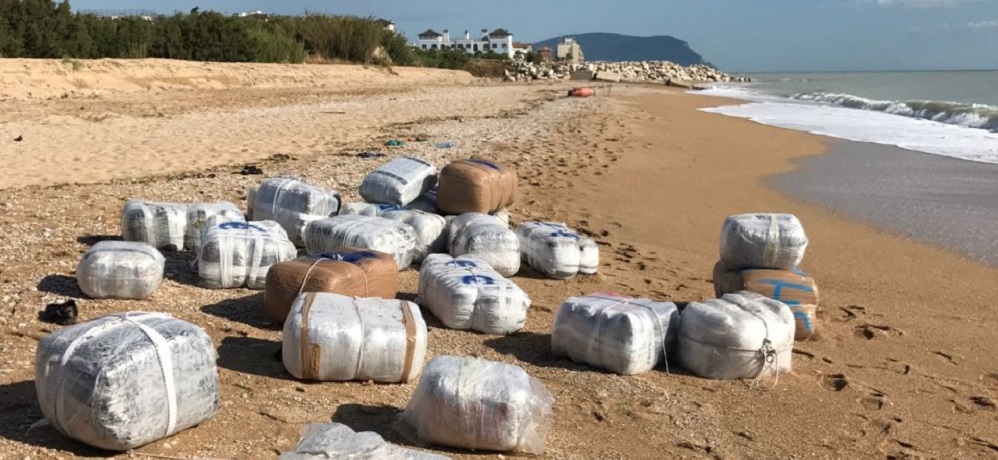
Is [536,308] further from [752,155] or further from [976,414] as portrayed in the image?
[752,155]

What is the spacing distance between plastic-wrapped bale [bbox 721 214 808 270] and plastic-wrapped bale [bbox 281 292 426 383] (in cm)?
256

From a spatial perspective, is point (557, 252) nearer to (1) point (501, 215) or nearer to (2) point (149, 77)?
(1) point (501, 215)

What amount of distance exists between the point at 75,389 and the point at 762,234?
4.27 m

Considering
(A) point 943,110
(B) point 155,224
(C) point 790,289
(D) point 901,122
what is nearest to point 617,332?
(C) point 790,289

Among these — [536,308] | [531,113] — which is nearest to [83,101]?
[531,113]

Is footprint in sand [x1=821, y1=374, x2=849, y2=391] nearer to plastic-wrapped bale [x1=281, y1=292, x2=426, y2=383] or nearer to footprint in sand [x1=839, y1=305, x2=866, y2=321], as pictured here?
footprint in sand [x1=839, y1=305, x2=866, y2=321]

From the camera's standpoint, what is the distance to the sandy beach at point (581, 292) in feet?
12.9

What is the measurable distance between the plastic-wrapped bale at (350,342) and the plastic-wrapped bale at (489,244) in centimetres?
194

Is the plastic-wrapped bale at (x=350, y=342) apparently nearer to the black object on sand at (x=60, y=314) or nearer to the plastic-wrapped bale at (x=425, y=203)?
the black object on sand at (x=60, y=314)

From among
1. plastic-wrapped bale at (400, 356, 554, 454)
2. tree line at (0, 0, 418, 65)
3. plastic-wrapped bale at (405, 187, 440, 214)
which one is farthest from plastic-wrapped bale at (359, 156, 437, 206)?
tree line at (0, 0, 418, 65)

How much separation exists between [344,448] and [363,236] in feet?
9.97

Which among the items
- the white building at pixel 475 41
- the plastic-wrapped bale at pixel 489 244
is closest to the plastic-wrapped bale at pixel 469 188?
the plastic-wrapped bale at pixel 489 244

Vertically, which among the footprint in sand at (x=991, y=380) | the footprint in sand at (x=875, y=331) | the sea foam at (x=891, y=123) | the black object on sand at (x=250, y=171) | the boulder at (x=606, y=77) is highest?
the boulder at (x=606, y=77)

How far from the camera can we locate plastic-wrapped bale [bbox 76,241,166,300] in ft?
16.4
